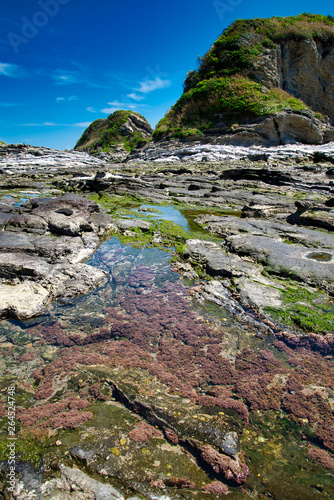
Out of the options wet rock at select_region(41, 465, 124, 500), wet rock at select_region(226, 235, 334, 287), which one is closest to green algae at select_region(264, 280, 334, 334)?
wet rock at select_region(226, 235, 334, 287)

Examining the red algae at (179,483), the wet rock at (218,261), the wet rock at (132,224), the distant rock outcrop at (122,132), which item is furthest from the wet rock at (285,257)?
the distant rock outcrop at (122,132)

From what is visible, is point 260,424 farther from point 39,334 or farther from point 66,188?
point 66,188

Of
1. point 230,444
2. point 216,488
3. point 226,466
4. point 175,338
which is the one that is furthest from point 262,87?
point 216,488

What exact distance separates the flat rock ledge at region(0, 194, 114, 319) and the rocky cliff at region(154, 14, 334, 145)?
24.1 metres

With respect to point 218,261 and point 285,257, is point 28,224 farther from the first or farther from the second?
point 285,257

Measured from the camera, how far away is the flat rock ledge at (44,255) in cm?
396

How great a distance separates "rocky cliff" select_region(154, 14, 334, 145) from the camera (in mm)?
Result: 27203

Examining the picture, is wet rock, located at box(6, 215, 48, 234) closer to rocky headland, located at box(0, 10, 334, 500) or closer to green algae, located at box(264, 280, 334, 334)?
rocky headland, located at box(0, 10, 334, 500)

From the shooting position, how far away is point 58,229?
6551 millimetres

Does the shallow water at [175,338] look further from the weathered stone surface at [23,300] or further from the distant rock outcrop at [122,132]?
the distant rock outcrop at [122,132]

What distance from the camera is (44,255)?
5.36 meters

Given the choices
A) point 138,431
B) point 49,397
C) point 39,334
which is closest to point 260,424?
point 138,431

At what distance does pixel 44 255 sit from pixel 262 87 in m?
36.0

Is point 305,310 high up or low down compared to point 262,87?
down
